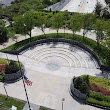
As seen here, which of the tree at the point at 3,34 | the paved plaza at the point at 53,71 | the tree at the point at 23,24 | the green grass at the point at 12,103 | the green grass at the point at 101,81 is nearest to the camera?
the green grass at the point at 12,103

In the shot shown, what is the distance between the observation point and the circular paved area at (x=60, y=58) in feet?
158

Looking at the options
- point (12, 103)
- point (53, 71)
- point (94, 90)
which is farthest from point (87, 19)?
point (12, 103)

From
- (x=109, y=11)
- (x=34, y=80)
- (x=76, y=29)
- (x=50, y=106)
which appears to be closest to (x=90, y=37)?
(x=76, y=29)

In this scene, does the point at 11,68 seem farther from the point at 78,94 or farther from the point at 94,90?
the point at 94,90

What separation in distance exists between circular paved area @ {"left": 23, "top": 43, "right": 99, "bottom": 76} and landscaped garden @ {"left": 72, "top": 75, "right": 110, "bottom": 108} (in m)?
7.17

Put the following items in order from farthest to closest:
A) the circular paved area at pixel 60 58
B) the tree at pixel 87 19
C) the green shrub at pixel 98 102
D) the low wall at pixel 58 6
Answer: the low wall at pixel 58 6
the tree at pixel 87 19
the circular paved area at pixel 60 58
the green shrub at pixel 98 102

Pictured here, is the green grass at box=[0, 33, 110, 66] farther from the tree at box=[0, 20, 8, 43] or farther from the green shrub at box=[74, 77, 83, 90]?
the green shrub at box=[74, 77, 83, 90]

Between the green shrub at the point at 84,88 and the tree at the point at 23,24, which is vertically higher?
the tree at the point at 23,24

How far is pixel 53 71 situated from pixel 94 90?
10.9m

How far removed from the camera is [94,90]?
3981 cm

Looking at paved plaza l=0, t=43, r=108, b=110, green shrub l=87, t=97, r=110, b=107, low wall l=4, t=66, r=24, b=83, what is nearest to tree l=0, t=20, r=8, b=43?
paved plaza l=0, t=43, r=108, b=110

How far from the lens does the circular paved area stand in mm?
48031

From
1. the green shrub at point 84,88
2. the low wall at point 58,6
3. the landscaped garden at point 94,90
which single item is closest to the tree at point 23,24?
the low wall at point 58,6

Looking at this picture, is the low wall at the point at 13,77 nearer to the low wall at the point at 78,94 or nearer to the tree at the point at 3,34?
the low wall at the point at 78,94
